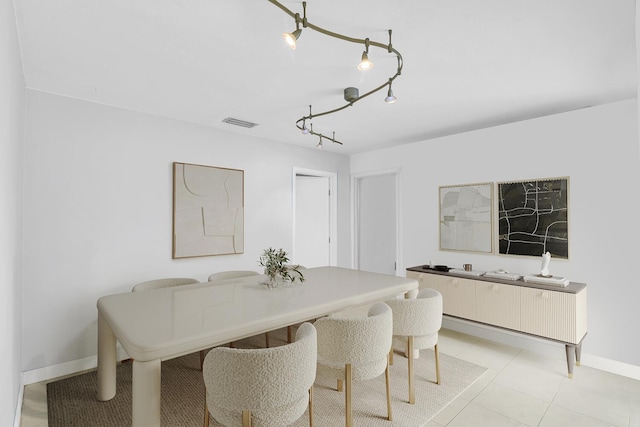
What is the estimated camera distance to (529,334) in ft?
9.86

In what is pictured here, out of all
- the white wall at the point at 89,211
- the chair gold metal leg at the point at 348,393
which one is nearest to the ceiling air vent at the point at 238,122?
the white wall at the point at 89,211

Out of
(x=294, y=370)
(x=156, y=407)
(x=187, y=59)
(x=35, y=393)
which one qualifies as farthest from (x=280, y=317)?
(x=35, y=393)

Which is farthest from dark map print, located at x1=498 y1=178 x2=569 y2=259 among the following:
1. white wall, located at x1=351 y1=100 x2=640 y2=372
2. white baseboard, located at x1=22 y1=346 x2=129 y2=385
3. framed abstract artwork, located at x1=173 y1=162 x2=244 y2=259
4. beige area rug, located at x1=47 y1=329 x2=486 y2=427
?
white baseboard, located at x1=22 y1=346 x2=129 y2=385

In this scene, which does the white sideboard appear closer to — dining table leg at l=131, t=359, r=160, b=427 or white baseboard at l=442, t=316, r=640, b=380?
white baseboard at l=442, t=316, r=640, b=380

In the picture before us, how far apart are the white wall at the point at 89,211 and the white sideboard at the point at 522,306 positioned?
2.70m

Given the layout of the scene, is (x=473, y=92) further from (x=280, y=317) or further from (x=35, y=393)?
(x=35, y=393)

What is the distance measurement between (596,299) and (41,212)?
4964mm

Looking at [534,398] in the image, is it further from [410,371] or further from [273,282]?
[273,282]

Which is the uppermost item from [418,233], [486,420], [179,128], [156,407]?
[179,128]

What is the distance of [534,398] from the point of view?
2459 millimetres

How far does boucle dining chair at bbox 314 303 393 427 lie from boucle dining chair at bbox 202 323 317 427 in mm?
363

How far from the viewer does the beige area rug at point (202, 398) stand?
2.14m

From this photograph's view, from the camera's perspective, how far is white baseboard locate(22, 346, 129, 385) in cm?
261

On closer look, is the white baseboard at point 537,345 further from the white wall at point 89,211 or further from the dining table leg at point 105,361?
the dining table leg at point 105,361
